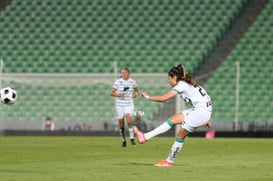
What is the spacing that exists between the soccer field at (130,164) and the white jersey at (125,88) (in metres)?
3.31

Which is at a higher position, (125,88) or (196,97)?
(196,97)

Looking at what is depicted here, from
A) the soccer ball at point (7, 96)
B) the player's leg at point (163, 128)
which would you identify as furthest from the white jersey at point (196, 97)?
the soccer ball at point (7, 96)

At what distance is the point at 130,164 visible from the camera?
12.7 meters

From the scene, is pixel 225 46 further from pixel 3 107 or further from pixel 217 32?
pixel 3 107

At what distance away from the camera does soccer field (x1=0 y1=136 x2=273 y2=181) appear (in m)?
10.4

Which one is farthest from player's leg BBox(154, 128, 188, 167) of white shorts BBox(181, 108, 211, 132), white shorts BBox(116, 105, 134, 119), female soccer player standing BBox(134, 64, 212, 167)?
white shorts BBox(116, 105, 134, 119)

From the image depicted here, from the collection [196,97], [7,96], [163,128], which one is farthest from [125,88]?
[196,97]

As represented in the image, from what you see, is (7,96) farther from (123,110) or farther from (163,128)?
(123,110)

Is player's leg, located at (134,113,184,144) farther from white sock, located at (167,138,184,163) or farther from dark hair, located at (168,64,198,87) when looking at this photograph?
dark hair, located at (168,64,198,87)

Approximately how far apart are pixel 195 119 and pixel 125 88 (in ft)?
27.1

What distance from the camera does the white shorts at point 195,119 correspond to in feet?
41.1

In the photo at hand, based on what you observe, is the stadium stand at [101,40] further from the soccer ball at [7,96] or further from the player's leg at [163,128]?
the player's leg at [163,128]

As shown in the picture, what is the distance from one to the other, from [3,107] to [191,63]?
6.98 m

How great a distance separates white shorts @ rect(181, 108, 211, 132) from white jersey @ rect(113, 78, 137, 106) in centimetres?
808
